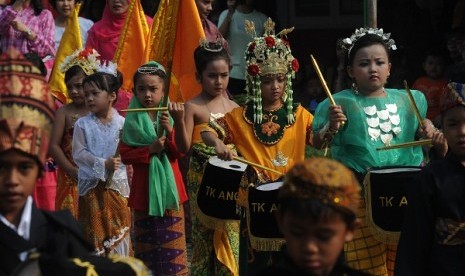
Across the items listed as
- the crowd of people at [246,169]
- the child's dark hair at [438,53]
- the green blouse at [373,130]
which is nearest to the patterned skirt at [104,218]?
the crowd of people at [246,169]

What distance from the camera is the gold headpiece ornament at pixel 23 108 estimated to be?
4.75 m

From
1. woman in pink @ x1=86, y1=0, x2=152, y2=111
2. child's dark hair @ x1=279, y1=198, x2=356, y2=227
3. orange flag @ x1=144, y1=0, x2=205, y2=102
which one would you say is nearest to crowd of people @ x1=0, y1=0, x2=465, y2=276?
child's dark hair @ x1=279, y1=198, x2=356, y2=227

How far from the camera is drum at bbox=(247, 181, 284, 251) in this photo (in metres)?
8.12

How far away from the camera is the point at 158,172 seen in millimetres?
9406

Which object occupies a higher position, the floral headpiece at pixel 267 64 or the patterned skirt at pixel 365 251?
the floral headpiece at pixel 267 64

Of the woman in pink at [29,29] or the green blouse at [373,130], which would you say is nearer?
the green blouse at [373,130]

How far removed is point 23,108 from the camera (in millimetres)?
4766

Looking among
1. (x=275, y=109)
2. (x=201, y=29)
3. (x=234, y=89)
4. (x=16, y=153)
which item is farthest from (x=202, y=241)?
(x=16, y=153)

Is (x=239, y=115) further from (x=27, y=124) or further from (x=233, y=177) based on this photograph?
(x=27, y=124)

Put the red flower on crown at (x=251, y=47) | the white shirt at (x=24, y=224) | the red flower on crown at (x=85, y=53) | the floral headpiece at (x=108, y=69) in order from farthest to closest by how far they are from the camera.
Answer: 1. the red flower on crown at (x=85, y=53)
2. the floral headpiece at (x=108, y=69)
3. the red flower on crown at (x=251, y=47)
4. the white shirt at (x=24, y=224)

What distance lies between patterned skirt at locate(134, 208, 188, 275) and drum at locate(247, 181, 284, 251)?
1.29 meters

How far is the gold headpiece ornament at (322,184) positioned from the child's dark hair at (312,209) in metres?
0.01

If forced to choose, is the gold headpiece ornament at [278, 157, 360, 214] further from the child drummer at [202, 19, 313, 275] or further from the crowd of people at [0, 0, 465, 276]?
the child drummer at [202, 19, 313, 275]

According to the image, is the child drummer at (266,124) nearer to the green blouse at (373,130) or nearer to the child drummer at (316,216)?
the green blouse at (373,130)
